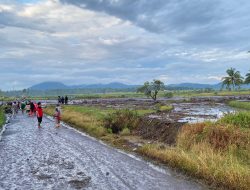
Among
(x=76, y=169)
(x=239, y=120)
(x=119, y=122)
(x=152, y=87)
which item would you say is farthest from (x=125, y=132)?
(x=152, y=87)

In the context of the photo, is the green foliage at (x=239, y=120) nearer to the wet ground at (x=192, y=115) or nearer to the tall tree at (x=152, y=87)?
the wet ground at (x=192, y=115)

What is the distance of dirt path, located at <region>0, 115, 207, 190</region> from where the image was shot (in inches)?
570

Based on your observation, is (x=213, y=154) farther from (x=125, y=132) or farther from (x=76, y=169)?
(x=125, y=132)

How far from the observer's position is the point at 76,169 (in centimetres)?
1734

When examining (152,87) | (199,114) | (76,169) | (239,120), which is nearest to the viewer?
(76,169)

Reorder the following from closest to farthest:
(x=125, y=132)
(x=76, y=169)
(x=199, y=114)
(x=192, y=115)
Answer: (x=76, y=169) → (x=125, y=132) → (x=192, y=115) → (x=199, y=114)

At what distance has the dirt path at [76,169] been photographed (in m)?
14.5

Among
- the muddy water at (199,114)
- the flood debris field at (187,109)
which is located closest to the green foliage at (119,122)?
the flood debris field at (187,109)

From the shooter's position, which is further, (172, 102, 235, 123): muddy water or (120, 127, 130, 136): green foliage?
(172, 102, 235, 123): muddy water

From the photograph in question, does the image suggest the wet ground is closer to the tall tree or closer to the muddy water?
the muddy water

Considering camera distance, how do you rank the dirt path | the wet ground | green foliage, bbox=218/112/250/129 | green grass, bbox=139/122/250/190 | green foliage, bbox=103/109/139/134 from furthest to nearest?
the wet ground → green foliage, bbox=103/109/139/134 → green foliage, bbox=218/112/250/129 → the dirt path → green grass, bbox=139/122/250/190

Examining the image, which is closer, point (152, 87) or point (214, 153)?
point (214, 153)

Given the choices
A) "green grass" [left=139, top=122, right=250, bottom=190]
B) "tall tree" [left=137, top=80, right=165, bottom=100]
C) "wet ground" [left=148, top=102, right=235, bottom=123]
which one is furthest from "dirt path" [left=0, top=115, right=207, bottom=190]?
"tall tree" [left=137, top=80, right=165, bottom=100]

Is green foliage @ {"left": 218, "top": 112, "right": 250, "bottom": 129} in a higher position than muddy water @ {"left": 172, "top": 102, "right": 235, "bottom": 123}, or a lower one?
higher
